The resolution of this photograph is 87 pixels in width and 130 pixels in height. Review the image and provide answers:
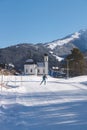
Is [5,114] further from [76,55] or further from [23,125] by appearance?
[76,55]

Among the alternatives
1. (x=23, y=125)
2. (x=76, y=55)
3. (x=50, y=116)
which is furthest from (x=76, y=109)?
(x=76, y=55)

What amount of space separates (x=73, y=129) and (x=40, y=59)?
494 feet

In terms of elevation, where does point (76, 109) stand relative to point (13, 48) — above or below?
below

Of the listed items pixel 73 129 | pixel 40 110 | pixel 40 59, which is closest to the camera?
pixel 73 129

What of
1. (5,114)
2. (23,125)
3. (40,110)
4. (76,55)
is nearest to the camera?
(23,125)

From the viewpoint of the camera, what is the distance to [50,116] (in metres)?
14.0

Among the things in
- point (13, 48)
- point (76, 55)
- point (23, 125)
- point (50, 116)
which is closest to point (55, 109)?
point (50, 116)

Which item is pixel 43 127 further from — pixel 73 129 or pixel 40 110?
pixel 40 110

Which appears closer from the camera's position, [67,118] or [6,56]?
[67,118]

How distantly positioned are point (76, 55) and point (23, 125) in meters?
81.9

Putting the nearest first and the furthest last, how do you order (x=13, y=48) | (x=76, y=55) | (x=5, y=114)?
(x=5, y=114) < (x=76, y=55) < (x=13, y=48)

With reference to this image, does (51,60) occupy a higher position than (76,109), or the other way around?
(51,60)

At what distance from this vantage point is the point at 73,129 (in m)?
11.0

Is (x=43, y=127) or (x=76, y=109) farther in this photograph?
(x=76, y=109)
